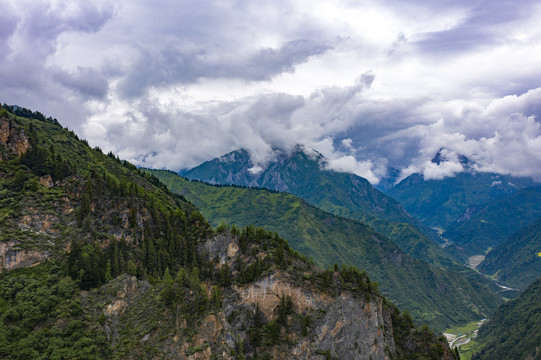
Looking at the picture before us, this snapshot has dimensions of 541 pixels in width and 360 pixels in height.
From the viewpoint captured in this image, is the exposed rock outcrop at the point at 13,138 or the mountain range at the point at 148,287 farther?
the exposed rock outcrop at the point at 13,138

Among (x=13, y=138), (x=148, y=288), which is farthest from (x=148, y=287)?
(x=13, y=138)

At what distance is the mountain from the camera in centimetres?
10325

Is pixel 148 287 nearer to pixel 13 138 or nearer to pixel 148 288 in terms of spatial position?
pixel 148 288

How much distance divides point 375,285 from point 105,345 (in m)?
110

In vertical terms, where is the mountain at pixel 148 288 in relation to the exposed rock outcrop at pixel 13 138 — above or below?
below

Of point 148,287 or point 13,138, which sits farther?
point 13,138

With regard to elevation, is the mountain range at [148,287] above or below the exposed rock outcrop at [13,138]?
below

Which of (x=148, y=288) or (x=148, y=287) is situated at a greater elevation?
(x=148, y=287)

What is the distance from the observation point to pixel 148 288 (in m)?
123

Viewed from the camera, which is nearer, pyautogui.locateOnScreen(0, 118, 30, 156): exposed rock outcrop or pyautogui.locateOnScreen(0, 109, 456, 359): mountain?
pyautogui.locateOnScreen(0, 109, 456, 359): mountain

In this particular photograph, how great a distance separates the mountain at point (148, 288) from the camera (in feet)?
339

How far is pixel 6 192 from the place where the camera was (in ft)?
420

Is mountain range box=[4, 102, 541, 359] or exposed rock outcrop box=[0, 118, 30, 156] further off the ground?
exposed rock outcrop box=[0, 118, 30, 156]

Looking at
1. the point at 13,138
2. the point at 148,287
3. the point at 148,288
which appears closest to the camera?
the point at 148,288
